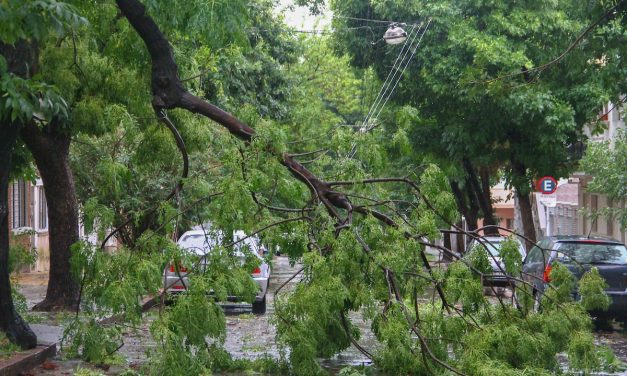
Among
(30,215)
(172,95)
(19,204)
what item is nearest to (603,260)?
(172,95)

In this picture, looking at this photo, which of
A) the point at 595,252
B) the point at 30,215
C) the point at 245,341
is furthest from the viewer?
the point at 30,215

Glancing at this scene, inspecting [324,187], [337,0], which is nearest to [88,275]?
[324,187]

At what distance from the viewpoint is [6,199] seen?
13477 millimetres

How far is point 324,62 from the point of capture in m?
52.9

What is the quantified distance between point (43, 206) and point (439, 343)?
26488 millimetres

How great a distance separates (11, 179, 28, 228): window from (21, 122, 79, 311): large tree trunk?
11690 millimetres

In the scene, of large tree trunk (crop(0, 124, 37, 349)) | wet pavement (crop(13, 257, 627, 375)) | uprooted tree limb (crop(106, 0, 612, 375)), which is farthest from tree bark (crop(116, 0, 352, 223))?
large tree trunk (crop(0, 124, 37, 349))

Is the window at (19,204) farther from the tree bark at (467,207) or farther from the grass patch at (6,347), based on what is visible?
the grass patch at (6,347)

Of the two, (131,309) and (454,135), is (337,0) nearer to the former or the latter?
(454,135)

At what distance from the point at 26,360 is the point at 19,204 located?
65.6 feet

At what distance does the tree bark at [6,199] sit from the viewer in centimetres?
1256

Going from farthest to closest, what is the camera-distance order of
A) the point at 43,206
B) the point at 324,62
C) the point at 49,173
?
the point at 324,62, the point at 43,206, the point at 49,173

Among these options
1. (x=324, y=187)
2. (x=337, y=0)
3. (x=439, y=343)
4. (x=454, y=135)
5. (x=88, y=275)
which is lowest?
(x=439, y=343)

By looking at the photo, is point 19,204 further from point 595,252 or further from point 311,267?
point 311,267
